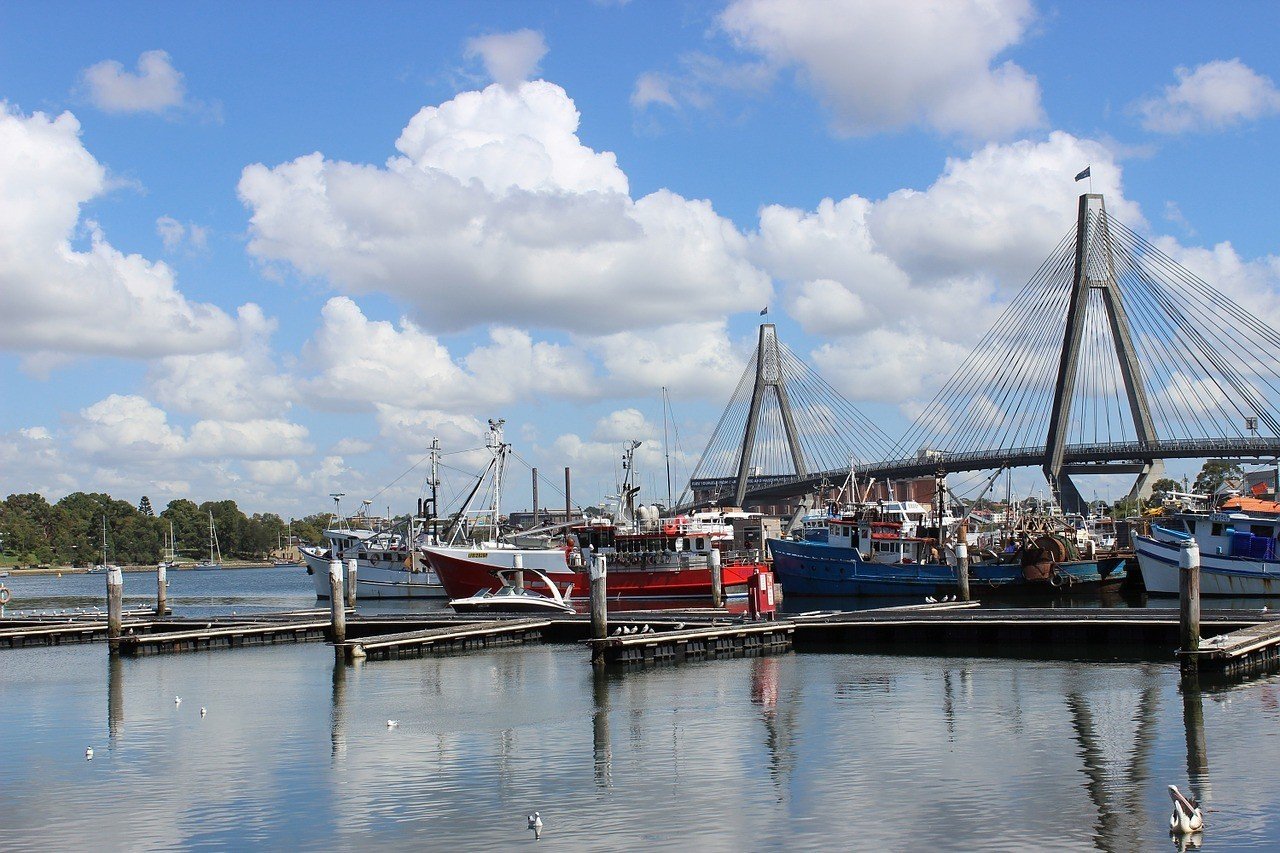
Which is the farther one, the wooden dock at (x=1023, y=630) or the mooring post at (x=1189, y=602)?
the wooden dock at (x=1023, y=630)

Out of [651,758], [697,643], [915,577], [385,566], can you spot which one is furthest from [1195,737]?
[385,566]

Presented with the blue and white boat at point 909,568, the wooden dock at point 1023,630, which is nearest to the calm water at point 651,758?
the wooden dock at point 1023,630

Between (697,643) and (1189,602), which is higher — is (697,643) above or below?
below

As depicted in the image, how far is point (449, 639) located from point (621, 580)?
73.7 ft

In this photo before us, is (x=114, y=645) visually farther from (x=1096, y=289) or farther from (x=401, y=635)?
(x=1096, y=289)

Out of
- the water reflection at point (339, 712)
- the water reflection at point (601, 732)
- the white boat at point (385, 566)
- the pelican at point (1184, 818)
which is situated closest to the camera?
the pelican at point (1184, 818)

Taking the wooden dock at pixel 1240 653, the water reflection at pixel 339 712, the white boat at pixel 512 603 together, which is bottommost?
the water reflection at pixel 339 712

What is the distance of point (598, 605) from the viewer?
37969 mm

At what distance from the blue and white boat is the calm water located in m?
33.3

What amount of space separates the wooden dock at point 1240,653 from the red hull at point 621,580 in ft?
101

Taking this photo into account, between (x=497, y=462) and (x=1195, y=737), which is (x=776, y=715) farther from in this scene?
(x=497, y=462)

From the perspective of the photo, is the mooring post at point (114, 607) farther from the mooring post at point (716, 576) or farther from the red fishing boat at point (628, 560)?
the mooring post at point (716, 576)

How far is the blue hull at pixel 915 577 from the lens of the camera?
70375mm

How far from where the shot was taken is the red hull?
2564 inches
